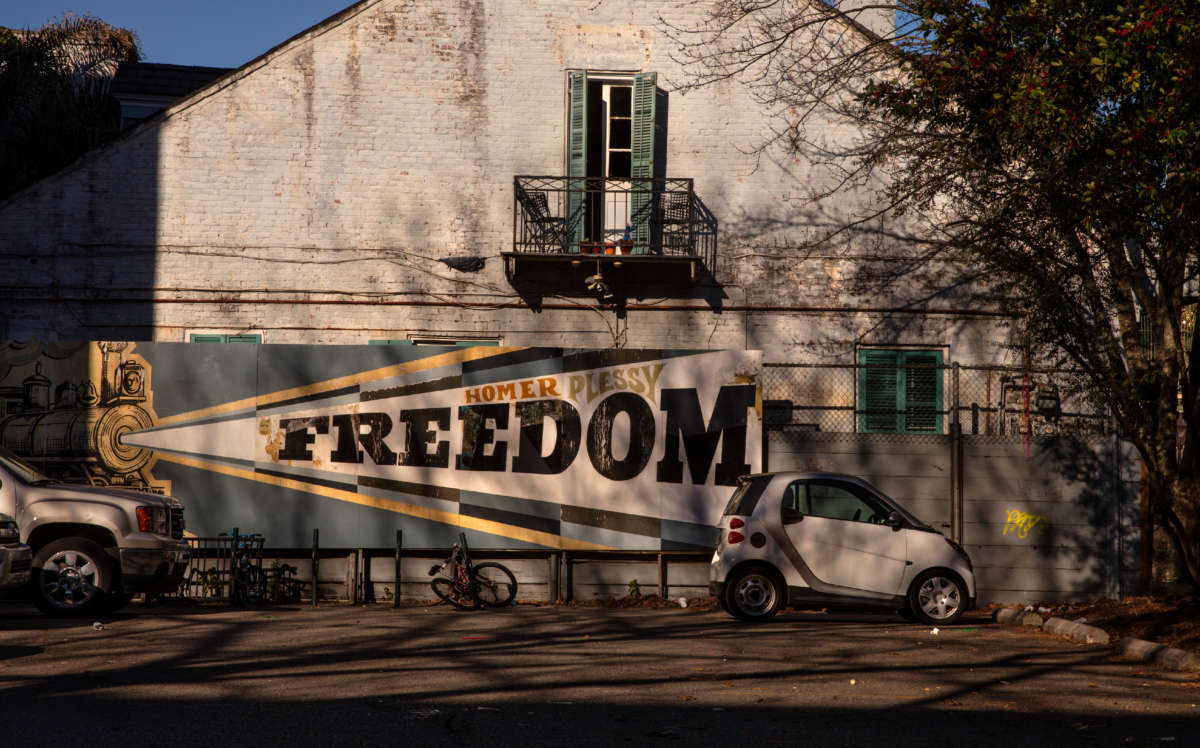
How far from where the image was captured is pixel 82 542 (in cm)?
1320

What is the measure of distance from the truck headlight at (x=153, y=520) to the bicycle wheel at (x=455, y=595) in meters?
3.50

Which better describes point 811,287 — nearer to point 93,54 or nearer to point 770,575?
point 770,575

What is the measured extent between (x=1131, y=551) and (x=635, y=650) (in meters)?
9.19

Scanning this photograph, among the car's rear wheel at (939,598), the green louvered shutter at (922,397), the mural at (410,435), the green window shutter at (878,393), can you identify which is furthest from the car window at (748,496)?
the green louvered shutter at (922,397)

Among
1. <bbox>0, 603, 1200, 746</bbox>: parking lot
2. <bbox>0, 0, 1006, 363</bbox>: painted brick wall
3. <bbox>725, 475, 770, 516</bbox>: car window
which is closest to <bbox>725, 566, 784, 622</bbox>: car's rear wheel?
<bbox>725, 475, 770, 516</bbox>: car window

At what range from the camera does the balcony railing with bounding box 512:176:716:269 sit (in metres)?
19.0

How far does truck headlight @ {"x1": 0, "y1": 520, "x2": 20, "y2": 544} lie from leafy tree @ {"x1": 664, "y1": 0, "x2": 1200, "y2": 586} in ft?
30.7

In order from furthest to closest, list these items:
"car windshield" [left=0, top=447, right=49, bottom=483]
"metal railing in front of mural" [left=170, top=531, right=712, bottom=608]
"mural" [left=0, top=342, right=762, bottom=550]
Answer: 1. "mural" [left=0, top=342, right=762, bottom=550]
2. "metal railing in front of mural" [left=170, top=531, right=712, bottom=608]
3. "car windshield" [left=0, top=447, right=49, bottom=483]

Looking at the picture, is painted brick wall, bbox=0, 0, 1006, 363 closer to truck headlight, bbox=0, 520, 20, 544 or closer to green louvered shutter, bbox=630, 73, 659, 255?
green louvered shutter, bbox=630, 73, 659, 255

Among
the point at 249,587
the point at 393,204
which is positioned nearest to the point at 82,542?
the point at 249,587

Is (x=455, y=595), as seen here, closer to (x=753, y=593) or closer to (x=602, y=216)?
(x=753, y=593)

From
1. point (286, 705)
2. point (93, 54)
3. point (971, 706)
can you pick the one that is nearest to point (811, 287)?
point (971, 706)

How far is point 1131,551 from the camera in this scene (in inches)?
658

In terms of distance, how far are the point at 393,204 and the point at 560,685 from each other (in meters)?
12.1
